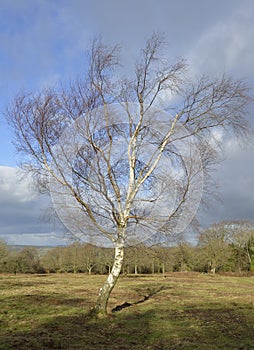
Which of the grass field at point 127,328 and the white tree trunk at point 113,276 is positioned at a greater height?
the white tree trunk at point 113,276

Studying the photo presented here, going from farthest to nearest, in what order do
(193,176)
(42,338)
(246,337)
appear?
(193,176), (246,337), (42,338)

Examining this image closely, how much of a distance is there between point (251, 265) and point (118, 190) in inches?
2081

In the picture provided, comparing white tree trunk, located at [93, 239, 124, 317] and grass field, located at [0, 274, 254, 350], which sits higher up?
white tree trunk, located at [93, 239, 124, 317]

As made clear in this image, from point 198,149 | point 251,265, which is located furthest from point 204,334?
point 251,265

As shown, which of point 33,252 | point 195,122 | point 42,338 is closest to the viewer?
point 42,338

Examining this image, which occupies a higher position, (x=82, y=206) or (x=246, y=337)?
(x=82, y=206)

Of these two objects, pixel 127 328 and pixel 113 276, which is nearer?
pixel 127 328

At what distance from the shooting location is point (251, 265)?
58.5 m

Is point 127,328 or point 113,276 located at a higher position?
point 113,276

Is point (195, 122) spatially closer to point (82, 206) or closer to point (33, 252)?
point (82, 206)

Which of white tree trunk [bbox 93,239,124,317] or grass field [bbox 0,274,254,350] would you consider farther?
white tree trunk [bbox 93,239,124,317]

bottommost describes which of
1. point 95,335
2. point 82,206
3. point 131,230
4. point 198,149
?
point 95,335

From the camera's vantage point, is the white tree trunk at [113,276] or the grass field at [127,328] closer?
the grass field at [127,328]

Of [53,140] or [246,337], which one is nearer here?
[246,337]
